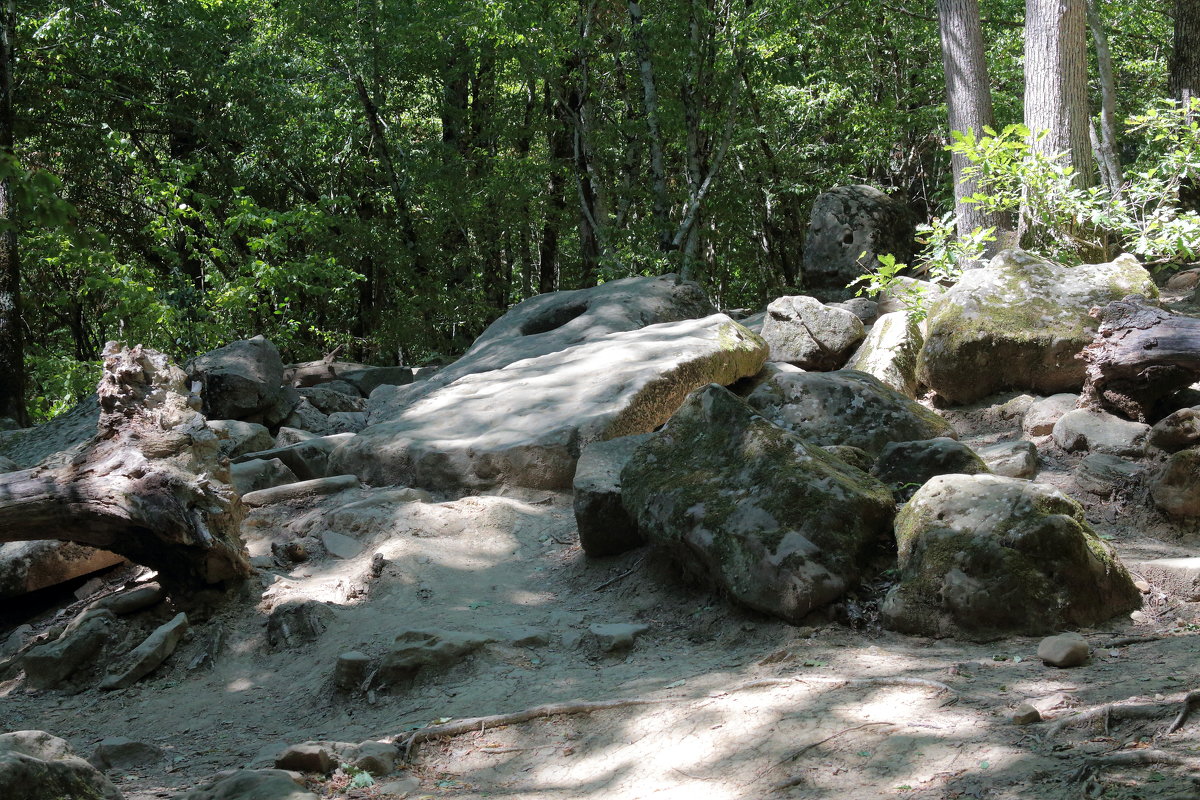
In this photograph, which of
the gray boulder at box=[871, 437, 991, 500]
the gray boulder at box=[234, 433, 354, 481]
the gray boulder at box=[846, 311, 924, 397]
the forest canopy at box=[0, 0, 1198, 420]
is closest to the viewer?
the gray boulder at box=[871, 437, 991, 500]

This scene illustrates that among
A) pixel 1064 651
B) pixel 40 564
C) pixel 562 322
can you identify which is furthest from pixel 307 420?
pixel 1064 651

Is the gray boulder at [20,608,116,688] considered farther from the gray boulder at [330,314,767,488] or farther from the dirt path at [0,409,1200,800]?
the gray boulder at [330,314,767,488]

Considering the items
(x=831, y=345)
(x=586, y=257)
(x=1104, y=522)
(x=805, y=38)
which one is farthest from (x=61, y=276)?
(x=1104, y=522)

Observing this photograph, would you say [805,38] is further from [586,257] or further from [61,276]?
[61,276]

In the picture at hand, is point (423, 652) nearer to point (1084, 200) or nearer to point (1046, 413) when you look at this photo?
point (1046, 413)

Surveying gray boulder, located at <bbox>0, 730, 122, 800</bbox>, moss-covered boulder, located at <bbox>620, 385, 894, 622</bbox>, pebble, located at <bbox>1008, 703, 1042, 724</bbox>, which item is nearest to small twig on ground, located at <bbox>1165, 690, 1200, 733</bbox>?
pebble, located at <bbox>1008, 703, 1042, 724</bbox>

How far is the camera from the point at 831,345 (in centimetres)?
896

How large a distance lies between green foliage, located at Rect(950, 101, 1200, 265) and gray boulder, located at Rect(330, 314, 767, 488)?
255cm

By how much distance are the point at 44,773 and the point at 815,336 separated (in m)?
7.50

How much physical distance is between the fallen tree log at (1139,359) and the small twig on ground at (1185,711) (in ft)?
11.8

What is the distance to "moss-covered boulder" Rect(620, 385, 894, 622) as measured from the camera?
4.17 meters

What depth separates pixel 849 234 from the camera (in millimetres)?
14383

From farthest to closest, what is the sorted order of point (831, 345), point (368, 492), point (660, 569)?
point (831, 345) < point (368, 492) < point (660, 569)

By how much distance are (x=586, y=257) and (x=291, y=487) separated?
10333mm
